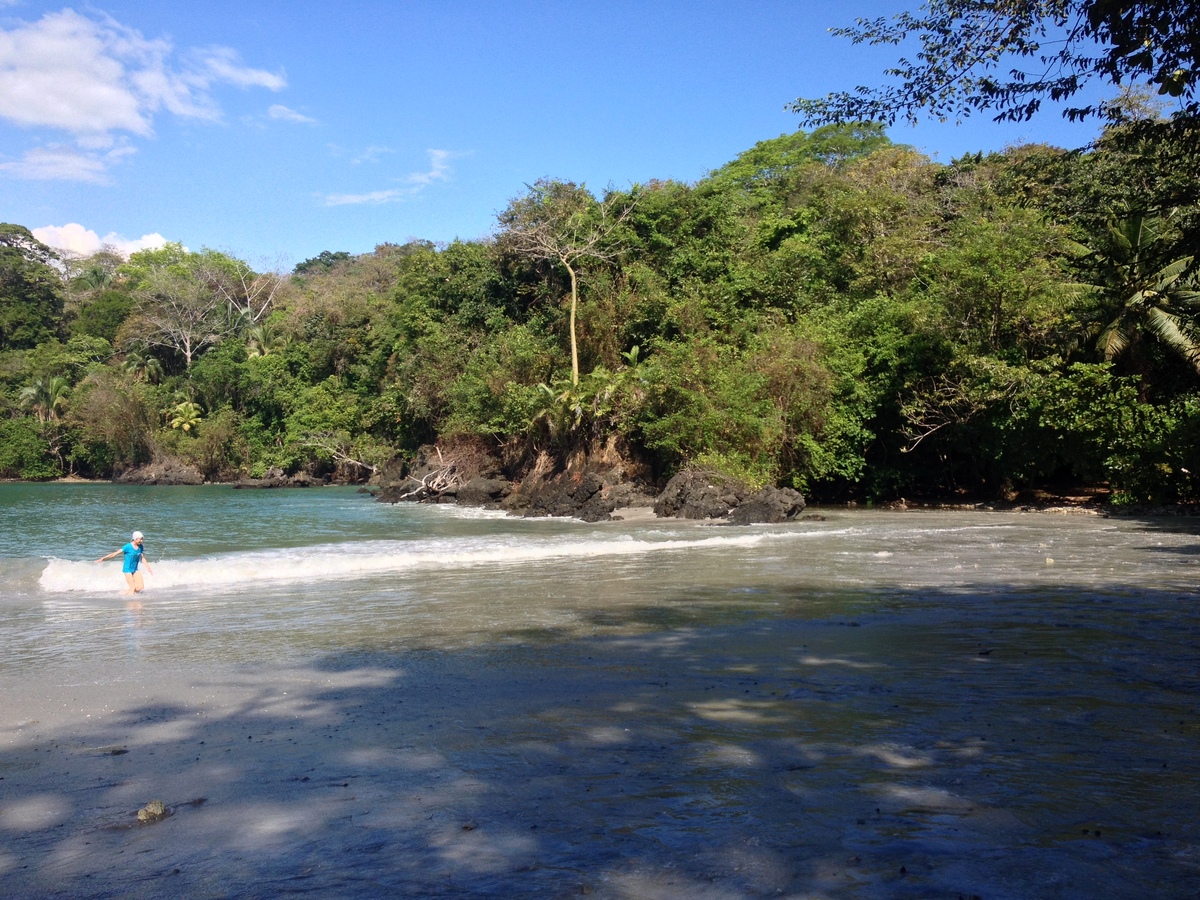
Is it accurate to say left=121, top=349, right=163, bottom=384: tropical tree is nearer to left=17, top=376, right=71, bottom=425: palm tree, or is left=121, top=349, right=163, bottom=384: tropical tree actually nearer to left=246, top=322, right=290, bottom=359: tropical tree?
left=17, top=376, right=71, bottom=425: palm tree

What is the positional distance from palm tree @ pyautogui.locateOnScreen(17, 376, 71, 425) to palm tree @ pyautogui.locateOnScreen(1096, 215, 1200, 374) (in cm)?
5736

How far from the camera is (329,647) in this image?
28.9 ft

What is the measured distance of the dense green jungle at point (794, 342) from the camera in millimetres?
20703

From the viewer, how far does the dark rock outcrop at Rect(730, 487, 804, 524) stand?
22.0 metres

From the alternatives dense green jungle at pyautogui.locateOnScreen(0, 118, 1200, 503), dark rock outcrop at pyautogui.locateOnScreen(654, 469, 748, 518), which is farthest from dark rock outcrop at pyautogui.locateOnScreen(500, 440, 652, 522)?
dark rock outcrop at pyautogui.locateOnScreen(654, 469, 748, 518)

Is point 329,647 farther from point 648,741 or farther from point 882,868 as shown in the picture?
point 882,868

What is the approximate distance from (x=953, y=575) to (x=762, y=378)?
13.1m

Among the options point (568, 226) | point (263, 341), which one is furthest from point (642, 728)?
point (263, 341)

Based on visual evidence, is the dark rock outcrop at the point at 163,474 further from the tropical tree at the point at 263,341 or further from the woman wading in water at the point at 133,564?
the woman wading in water at the point at 133,564

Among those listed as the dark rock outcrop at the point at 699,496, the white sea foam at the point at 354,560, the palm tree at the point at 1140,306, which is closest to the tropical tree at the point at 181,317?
the dark rock outcrop at the point at 699,496

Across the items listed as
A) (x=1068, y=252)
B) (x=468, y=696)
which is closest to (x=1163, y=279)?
(x=1068, y=252)

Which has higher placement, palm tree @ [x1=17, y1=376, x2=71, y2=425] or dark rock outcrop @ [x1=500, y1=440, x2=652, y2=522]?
palm tree @ [x1=17, y1=376, x2=71, y2=425]

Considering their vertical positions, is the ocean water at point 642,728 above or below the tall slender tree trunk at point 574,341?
below

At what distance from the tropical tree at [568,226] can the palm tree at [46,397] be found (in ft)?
119
